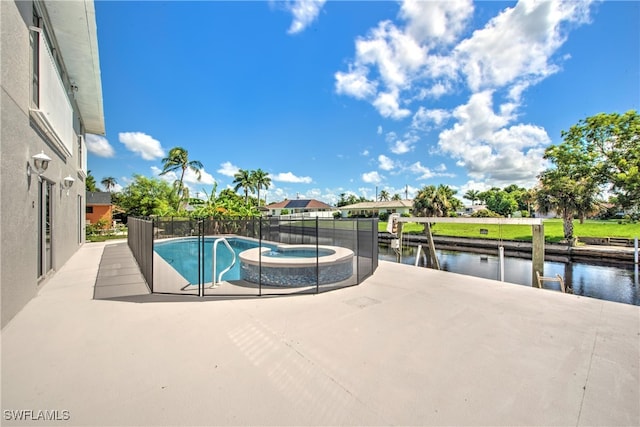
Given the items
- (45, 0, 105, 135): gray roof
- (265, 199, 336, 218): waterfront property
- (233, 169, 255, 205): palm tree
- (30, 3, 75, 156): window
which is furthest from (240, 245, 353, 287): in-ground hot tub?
(265, 199, 336, 218): waterfront property

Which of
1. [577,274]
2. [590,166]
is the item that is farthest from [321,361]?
[590,166]

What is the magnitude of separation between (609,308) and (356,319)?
4.26 m

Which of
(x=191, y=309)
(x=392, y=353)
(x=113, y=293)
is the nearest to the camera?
(x=392, y=353)

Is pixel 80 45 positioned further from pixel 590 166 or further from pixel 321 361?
pixel 590 166

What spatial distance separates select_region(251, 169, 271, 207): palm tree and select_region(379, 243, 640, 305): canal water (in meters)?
31.9

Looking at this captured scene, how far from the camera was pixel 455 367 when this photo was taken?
102 inches

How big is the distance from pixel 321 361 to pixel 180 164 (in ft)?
108

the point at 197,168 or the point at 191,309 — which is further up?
the point at 197,168

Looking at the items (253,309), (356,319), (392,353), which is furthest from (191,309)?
(392,353)

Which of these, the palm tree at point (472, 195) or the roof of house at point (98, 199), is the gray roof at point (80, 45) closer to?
the roof of house at point (98, 199)

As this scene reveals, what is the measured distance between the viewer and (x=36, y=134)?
4.71m

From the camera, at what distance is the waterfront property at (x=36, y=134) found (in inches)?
136

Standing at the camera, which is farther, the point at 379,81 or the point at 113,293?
the point at 379,81

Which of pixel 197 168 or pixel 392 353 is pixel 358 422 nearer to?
pixel 392 353
